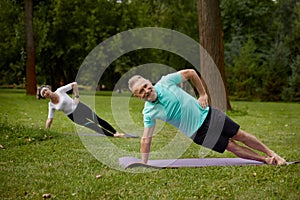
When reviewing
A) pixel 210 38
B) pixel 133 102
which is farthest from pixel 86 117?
pixel 133 102

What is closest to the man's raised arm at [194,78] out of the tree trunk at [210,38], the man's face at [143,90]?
the man's face at [143,90]

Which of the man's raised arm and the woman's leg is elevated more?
the man's raised arm

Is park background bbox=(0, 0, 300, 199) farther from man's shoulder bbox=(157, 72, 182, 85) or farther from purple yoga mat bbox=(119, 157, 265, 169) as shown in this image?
man's shoulder bbox=(157, 72, 182, 85)

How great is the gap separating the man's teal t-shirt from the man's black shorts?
0.25 feet

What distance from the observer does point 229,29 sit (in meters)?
38.1

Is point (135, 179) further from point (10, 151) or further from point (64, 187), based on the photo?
point (10, 151)

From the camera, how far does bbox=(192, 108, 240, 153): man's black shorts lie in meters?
5.23

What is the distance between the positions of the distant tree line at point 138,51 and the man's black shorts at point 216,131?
23171mm

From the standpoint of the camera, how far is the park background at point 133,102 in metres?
4.34

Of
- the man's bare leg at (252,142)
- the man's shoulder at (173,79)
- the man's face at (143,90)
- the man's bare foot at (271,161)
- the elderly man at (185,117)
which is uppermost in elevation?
the man's shoulder at (173,79)

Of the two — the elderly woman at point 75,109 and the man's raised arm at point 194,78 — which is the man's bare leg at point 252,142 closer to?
the man's raised arm at point 194,78

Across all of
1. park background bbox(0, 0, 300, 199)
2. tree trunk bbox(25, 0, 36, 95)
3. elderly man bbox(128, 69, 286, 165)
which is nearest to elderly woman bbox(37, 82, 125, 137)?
park background bbox(0, 0, 300, 199)

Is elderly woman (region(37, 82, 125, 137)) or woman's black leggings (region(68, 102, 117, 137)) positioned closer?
elderly woman (region(37, 82, 125, 137))

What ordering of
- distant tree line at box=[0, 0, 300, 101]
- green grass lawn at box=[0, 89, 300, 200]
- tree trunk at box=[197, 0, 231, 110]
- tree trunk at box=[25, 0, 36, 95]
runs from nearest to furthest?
1. green grass lawn at box=[0, 89, 300, 200]
2. tree trunk at box=[197, 0, 231, 110]
3. tree trunk at box=[25, 0, 36, 95]
4. distant tree line at box=[0, 0, 300, 101]
